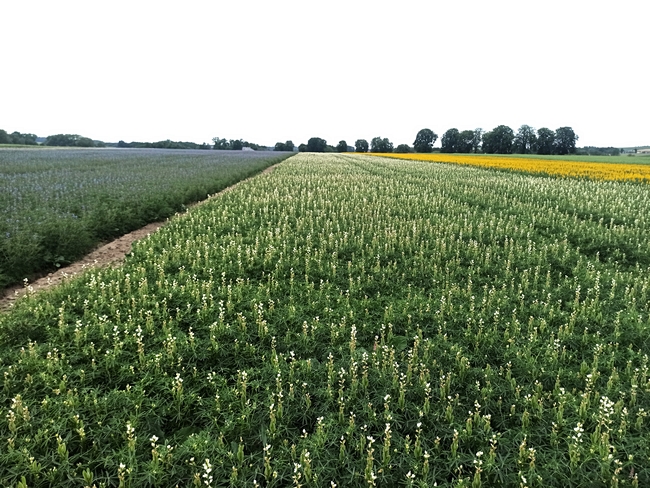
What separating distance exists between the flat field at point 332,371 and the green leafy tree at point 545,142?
123 m

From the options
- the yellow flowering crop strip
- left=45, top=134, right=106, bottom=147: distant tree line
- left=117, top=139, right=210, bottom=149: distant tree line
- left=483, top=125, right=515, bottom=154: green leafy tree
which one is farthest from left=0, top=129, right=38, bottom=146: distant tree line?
left=483, top=125, right=515, bottom=154: green leafy tree

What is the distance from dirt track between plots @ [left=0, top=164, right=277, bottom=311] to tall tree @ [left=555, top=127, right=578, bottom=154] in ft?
428

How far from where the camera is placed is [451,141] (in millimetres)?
129750

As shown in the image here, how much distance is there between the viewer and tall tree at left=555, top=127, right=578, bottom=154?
113 meters

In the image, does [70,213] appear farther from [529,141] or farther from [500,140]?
[529,141]

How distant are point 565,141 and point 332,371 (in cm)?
13589

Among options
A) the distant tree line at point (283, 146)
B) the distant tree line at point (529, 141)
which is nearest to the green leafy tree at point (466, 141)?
the distant tree line at point (529, 141)

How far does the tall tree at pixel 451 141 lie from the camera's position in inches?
5060

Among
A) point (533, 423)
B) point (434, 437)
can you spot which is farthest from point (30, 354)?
point (533, 423)

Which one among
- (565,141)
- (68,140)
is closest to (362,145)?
(565,141)

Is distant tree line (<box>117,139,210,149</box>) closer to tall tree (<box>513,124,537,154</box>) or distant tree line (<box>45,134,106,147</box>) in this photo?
distant tree line (<box>45,134,106,147</box>)

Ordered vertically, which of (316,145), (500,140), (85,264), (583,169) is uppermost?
(500,140)

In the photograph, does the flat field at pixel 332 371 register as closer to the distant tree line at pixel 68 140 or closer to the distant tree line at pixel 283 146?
the distant tree line at pixel 68 140

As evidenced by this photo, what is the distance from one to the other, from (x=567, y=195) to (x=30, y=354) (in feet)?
70.3
